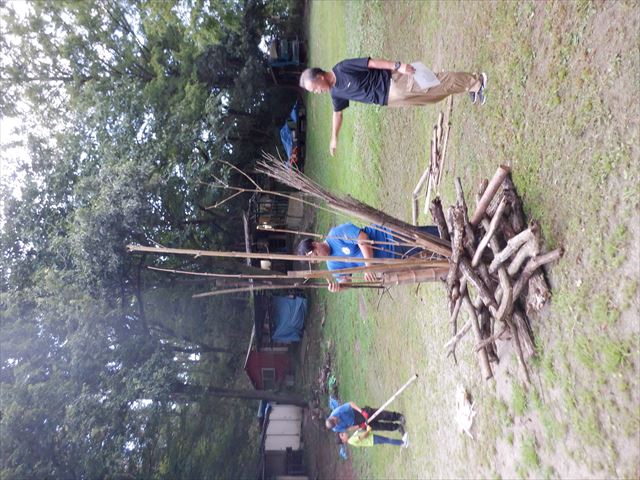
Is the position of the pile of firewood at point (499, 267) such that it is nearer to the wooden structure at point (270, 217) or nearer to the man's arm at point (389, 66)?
the man's arm at point (389, 66)

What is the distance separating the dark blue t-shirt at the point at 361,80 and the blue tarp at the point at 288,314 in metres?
11.9

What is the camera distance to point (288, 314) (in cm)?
1645

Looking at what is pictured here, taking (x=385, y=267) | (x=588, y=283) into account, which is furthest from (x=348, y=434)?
(x=588, y=283)

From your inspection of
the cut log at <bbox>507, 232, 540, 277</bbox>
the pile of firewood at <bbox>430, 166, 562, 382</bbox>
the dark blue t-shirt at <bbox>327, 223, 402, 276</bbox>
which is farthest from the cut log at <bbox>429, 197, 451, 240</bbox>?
the cut log at <bbox>507, 232, 540, 277</bbox>

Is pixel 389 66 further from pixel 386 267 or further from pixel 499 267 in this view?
pixel 499 267

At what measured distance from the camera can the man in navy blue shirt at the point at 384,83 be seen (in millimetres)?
4895

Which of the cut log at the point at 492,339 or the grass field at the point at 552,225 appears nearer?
the grass field at the point at 552,225

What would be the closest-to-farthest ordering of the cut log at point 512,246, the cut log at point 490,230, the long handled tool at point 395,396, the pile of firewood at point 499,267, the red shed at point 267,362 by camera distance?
the cut log at point 512,246, the pile of firewood at point 499,267, the cut log at point 490,230, the long handled tool at point 395,396, the red shed at point 267,362

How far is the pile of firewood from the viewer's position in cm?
353

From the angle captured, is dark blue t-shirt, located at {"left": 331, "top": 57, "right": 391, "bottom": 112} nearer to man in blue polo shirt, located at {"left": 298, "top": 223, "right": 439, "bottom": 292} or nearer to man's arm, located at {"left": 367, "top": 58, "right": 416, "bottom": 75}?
man's arm, located at {"left": 367, "top": 58, "right": 416, "bottom": 75}

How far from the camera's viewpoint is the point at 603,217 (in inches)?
121

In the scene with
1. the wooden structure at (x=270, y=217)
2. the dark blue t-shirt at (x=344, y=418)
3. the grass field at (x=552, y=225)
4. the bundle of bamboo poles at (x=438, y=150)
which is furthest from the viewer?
the wooden structure at (x=270, y=217)

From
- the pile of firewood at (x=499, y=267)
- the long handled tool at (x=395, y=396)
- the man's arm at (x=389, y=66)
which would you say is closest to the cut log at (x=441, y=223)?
the pile of firewood at (x=499, y=267)

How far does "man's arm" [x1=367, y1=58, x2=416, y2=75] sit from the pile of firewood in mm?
1535
